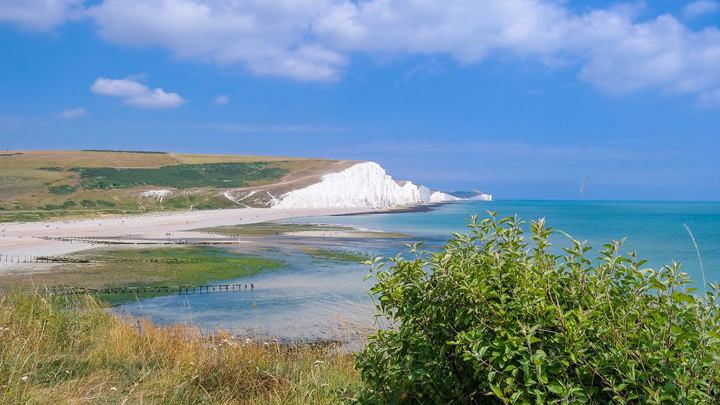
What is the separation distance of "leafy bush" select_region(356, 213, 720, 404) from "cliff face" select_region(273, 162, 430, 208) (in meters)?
95.2

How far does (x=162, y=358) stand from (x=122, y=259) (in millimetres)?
25494

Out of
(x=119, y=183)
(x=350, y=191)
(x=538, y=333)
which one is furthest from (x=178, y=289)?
(x=350, y=191)

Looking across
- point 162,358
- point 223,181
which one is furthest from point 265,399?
point 223,181

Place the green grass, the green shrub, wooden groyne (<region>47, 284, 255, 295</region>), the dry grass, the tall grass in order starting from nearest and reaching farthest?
the tall grass, wooden groyne (<region>47, 284, 255, 295</region>), the green shrub, the green grass, the dry grass

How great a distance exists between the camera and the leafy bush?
282 cm

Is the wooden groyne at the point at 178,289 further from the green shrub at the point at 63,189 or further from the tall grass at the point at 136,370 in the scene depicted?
the green shrub at the point at 63,189

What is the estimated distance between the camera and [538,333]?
3158mm

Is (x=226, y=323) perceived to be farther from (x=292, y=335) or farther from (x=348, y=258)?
(x=348, y=258)

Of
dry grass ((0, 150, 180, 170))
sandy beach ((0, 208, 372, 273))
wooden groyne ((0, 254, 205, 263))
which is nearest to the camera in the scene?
wooden groyne ((0, 254, 205, 263))

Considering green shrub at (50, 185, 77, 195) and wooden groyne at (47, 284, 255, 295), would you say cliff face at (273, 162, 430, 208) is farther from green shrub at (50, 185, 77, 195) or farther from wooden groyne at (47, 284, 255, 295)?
wooden groyne at (47, 284, 255, 295)

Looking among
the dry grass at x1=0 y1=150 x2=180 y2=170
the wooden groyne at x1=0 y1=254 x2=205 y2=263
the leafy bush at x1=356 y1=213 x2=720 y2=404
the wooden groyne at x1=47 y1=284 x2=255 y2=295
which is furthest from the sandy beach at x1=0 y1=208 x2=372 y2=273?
the dry grass at x1=0 y1=150 x2=180 y2=170

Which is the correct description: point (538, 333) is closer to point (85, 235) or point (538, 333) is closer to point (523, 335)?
point (523, 335)

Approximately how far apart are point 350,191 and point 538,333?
11119 cm

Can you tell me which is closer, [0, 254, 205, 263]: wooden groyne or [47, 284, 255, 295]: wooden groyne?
[47, 284, 255, 295]: wooden groyne
